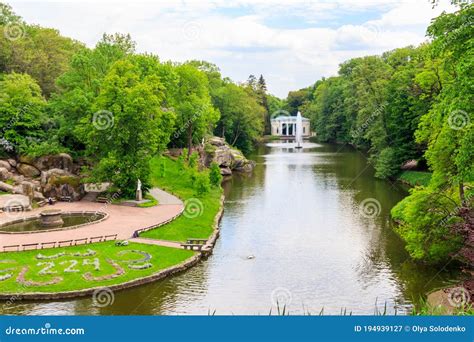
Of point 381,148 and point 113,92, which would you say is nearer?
point 113,92

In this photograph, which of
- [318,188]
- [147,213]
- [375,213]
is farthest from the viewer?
→ [318,188]

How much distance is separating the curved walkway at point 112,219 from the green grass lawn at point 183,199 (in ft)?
4.14

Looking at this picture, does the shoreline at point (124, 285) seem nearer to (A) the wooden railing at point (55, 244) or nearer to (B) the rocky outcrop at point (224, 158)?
(A) the wooden railing at point (55, 244)

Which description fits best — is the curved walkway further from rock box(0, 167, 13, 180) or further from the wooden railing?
rock box(0, 167, 13, 180)

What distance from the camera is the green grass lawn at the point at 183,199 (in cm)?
3691

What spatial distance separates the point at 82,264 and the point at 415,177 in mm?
42940

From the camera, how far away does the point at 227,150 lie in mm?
76375

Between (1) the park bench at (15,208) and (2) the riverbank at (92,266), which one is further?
(1) the park bench at (15,208)

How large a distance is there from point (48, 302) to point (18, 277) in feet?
10.1

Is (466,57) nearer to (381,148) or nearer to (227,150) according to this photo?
(381,148)

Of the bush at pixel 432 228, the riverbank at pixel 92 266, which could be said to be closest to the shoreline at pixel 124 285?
the riverbank at pixel 92 266

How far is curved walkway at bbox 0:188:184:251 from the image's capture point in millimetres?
34578

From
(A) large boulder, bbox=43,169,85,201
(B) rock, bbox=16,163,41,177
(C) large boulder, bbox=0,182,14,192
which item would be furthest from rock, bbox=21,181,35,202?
(B) rock, bbox=16,163,41,177
